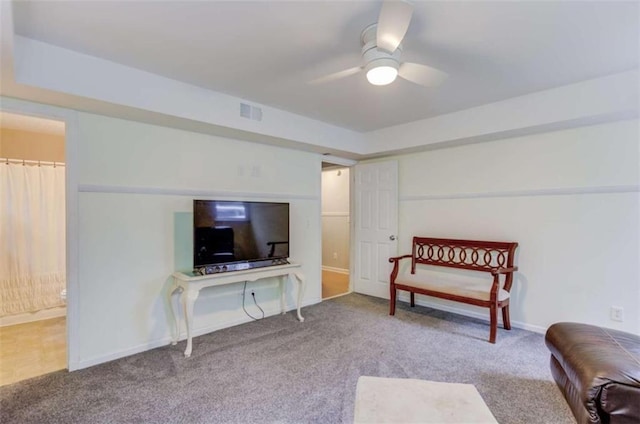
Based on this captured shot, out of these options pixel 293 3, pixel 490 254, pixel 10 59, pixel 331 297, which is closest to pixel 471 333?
pixel 490 254

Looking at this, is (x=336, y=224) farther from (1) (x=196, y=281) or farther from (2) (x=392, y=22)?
(2) (x=392, y=22)

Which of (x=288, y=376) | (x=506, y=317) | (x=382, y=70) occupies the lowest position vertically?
(x=288, y=376)

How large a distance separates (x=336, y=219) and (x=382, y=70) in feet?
15.7

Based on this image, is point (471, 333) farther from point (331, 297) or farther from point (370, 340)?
point (331, 297)

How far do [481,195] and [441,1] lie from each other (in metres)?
2.55

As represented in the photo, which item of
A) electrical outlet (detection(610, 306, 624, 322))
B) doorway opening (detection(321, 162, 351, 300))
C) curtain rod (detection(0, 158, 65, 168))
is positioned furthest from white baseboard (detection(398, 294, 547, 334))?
curtain rod (detection(0, 158, 65, 168))

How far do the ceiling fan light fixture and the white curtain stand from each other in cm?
399

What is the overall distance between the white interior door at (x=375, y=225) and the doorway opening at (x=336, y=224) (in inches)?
53.2

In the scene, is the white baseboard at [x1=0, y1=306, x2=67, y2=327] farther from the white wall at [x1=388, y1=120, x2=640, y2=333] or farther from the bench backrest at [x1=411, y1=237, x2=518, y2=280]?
the white wall at [x1=388, y1=120, x2=640, y2=333]

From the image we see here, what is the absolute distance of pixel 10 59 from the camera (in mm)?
1828

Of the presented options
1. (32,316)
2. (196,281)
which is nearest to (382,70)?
(196,281)

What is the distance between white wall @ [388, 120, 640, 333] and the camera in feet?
9.40

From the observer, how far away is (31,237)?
3.74m

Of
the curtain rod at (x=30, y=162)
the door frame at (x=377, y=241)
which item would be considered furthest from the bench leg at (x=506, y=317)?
the curtain rod at (x=30, y=162)
